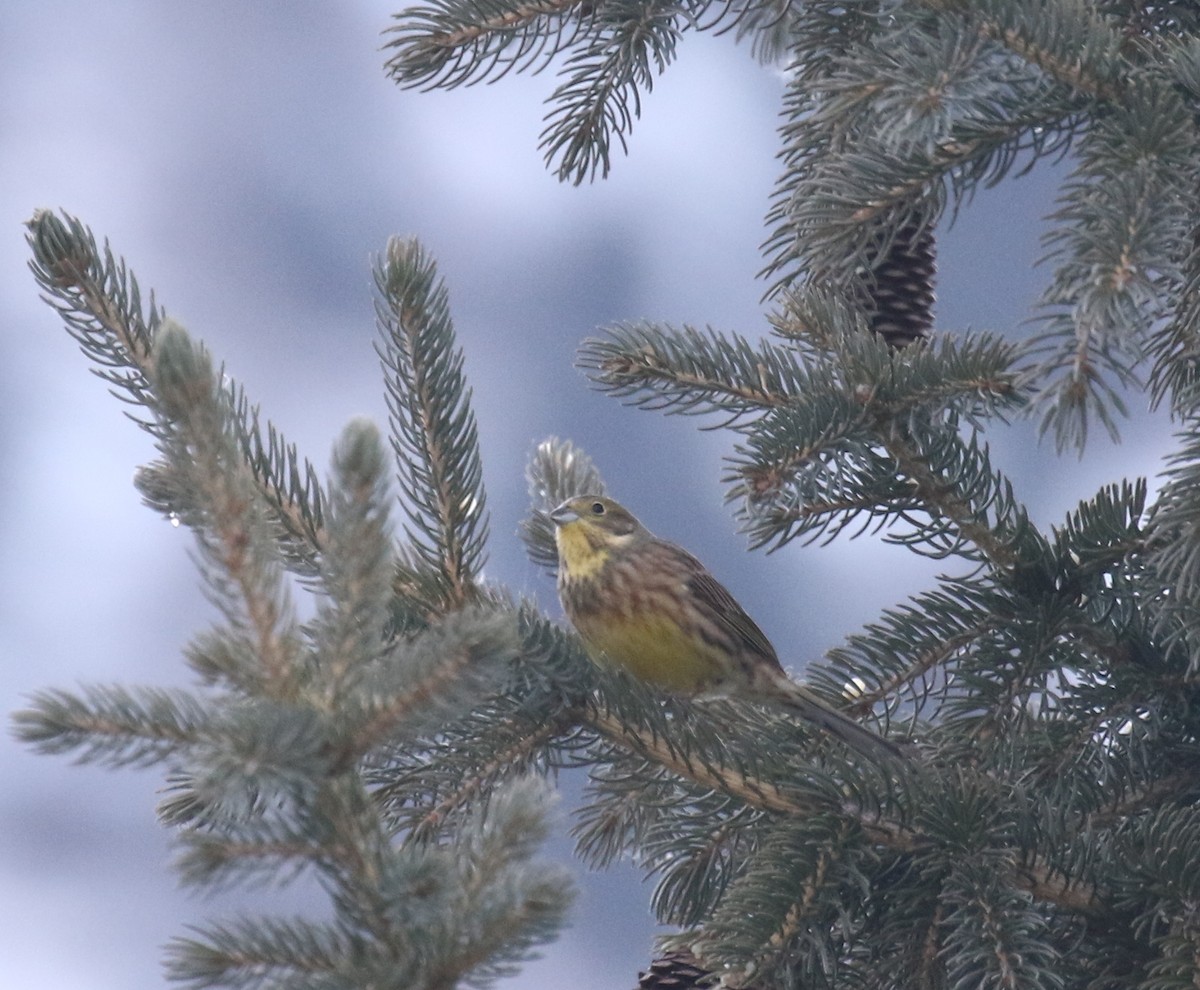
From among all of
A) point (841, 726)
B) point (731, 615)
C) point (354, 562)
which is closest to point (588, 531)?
point (731, 615)

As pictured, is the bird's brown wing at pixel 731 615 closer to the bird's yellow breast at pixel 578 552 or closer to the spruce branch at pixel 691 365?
the bird's yellow breast at pixel 578 552

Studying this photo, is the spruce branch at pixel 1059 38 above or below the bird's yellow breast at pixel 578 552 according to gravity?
below

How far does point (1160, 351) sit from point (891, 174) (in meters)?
0.57

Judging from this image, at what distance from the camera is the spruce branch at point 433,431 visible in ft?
6.31

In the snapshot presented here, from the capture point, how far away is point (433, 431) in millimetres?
1934

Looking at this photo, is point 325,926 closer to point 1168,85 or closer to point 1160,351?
point 1168,85

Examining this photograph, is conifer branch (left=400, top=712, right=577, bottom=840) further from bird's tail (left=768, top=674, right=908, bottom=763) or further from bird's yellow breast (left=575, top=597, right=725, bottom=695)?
bird's yellow breast (left=575, top=597, right=725, bottom=695)

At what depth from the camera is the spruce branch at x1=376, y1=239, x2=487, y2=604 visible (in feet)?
6.31

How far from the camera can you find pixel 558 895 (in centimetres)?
112

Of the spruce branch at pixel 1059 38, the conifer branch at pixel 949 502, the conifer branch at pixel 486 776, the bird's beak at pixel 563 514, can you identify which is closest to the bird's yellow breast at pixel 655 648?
the bird's beak at pixel 563 514

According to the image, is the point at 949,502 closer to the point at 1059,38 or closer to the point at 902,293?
the point at 902,293

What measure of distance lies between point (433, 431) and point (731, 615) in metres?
1.69

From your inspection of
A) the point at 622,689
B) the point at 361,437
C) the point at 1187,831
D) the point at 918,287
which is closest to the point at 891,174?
the point at 918,287

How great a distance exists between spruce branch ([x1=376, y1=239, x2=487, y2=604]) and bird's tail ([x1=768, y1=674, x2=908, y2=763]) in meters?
0.61
